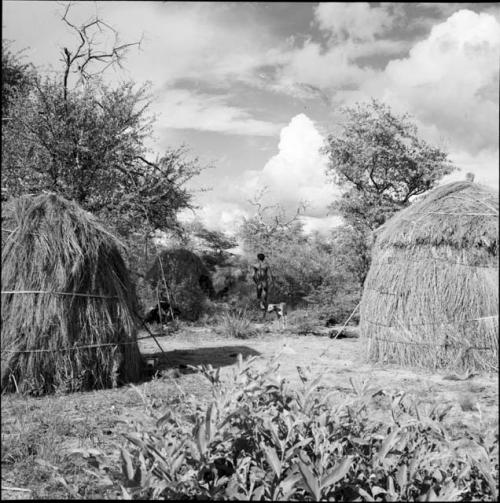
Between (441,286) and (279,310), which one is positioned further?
(279,310)

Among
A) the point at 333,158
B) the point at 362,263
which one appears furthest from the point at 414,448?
the point at 333,158

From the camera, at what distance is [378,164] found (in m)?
16.0

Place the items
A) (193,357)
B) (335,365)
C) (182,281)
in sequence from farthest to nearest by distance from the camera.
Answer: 1. (182,281)
2. (193,357)
3. (335,365)

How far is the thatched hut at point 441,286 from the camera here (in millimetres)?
7469

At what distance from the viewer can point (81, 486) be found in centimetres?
343

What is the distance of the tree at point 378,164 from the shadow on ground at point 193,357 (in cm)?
720

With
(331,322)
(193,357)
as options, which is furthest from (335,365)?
(331,322)

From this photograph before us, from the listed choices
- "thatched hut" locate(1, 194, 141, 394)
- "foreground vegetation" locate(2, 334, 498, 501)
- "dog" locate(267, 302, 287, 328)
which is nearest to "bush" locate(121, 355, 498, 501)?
"foreground vegetation" locate(2, 334, 498, 501)

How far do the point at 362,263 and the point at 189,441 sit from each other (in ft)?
43.5

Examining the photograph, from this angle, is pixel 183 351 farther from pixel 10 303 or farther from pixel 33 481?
pixel 33 481

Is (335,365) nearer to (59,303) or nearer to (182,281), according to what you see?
(59,303)

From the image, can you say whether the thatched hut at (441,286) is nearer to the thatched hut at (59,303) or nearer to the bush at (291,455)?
the thatched hut at (59,303)

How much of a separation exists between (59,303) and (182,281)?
8901 millimetres

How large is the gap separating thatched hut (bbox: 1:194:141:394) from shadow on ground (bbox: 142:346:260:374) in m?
1.15
